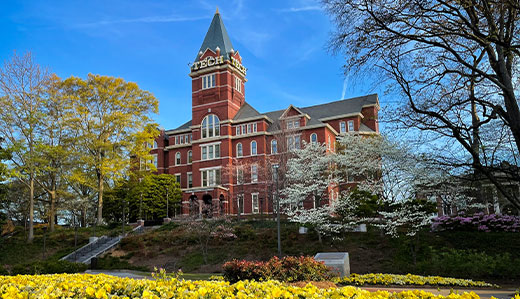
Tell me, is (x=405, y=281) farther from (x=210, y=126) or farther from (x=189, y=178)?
(x=189, y=178)

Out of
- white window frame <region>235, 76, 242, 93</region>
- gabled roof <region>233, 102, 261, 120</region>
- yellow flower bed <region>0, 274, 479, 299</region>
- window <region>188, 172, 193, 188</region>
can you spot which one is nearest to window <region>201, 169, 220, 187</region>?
window <region>188, 172, 193, 188</region>

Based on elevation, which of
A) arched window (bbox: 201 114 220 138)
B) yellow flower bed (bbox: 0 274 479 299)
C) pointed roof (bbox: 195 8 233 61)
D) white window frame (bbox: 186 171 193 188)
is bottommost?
yellow flower bed (bbox: 0 274 479 299)

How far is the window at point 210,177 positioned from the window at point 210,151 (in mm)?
1620

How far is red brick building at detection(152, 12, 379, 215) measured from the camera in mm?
44219

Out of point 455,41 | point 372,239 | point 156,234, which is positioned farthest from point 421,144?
point 156,234

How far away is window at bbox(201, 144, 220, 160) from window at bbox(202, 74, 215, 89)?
7264 mm

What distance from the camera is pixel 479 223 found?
77.2ft

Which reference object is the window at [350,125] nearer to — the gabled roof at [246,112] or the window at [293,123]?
the window at [293,123]

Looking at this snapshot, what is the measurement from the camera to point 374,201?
25.8 meters

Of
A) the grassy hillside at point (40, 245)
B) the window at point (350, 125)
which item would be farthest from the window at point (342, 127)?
the grassy hillside at point (40, 245)

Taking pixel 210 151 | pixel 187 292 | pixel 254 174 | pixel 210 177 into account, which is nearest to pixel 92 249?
pixel 210 177

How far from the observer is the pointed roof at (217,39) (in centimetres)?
5056

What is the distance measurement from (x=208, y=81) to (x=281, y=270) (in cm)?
4148

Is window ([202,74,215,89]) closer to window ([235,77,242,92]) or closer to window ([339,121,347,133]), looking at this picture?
window ([235,77,242,92])
